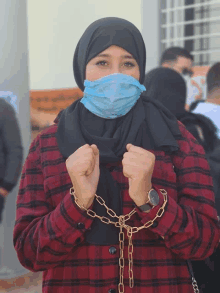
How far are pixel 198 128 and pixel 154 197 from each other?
103 cm

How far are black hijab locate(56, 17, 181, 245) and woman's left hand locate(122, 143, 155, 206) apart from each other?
0.14m

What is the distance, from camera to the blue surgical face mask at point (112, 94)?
1288 mm

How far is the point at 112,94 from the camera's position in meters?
1.31

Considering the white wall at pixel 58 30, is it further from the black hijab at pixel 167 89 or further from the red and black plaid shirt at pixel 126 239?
the red and black plaid shirt at pixel 126 239

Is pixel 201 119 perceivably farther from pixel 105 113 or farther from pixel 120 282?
pixel 120 282

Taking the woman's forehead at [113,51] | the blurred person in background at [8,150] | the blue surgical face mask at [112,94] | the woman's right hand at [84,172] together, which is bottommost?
the blurred person in background at [8,150]

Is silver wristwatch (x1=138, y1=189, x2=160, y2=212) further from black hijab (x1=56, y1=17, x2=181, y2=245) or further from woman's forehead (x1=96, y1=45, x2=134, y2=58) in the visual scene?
woman's forehead (x1=96, y1=45, x2=134, y2=58)

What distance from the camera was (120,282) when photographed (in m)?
1.18

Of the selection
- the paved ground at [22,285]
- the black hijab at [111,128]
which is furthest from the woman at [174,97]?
the paved ground at [22,285]

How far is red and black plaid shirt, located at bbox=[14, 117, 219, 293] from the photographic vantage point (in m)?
1.13

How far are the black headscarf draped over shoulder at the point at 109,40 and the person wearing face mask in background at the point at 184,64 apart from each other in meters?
3.26

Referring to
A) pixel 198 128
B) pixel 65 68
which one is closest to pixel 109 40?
pixel 198 128

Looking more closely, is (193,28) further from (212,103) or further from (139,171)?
(139,171)

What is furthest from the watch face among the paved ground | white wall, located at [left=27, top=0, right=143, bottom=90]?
white wall, located at [left=27, top=0, right=143, bottom=90]
